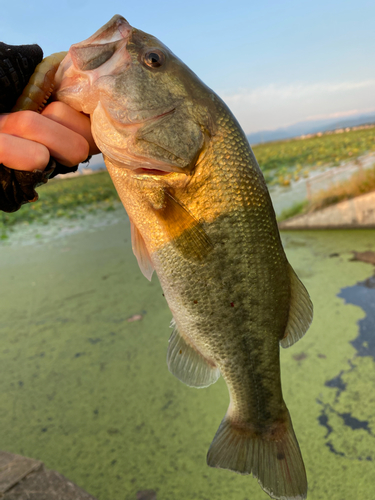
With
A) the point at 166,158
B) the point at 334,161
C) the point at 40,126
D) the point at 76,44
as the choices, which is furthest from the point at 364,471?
the point at 334,161

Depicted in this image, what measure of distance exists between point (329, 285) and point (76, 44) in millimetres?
3338

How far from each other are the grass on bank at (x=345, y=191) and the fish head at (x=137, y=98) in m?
5.11

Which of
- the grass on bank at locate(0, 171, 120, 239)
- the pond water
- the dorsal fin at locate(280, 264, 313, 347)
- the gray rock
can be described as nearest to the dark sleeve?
the dorsal fin at locate(280, 264, 313, 347)

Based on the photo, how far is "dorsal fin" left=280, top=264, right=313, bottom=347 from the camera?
1.35 meters

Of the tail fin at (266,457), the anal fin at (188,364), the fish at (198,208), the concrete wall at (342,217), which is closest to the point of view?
the fish at (198,208)

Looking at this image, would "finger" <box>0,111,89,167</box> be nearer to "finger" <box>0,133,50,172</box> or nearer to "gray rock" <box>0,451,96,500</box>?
"finger" <box>0,133,50,172</box>

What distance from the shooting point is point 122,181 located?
3.94 ft

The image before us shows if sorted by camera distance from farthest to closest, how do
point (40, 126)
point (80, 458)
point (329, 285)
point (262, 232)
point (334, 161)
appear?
1. point (334, 161)
2. point (329, 285)
3. point (80, 458)
4. point (262, 232)
5. point (40, 126)

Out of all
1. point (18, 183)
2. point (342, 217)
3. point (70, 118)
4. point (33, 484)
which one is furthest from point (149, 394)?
point (342, 217)

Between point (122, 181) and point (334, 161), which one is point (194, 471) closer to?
point (122, 181)

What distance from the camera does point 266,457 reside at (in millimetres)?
1331

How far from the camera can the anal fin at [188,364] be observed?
4.60ft

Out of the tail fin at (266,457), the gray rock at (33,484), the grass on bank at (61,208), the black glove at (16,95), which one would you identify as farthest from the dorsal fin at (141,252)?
the grass on bank at (61,208)

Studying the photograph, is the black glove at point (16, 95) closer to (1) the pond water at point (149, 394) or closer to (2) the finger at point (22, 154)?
(2) the finger at point (22, 154)
